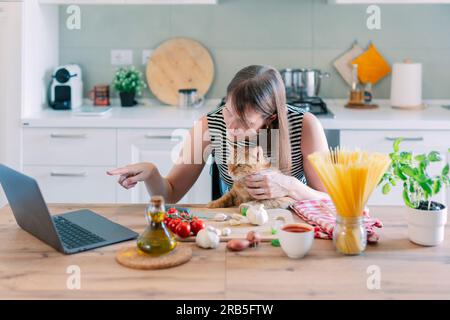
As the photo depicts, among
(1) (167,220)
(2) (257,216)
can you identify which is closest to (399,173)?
(2) (257,216)

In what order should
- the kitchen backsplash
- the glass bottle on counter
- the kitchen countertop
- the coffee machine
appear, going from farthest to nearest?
the kitchen backsplash → the glass bottle on counter → the coffee machine → the kitchen countertop

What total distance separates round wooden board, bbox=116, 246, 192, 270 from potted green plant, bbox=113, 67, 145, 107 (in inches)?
95.1

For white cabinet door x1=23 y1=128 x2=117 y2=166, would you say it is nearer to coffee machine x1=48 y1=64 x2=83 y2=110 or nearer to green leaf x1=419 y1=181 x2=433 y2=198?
coffee machine x1=48 y1=64 x2=83 y2=110

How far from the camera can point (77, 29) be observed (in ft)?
13.4

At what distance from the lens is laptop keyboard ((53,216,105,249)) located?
176 centimetres

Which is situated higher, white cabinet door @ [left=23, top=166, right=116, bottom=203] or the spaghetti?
the spaghetti

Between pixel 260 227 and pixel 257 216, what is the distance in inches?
1.2

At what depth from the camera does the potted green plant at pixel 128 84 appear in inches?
157

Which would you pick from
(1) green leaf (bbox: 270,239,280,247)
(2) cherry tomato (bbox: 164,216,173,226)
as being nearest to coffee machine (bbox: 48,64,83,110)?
(2) cherry tomato (bbox: 164,216,173,226)

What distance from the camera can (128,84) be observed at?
400 centimetres

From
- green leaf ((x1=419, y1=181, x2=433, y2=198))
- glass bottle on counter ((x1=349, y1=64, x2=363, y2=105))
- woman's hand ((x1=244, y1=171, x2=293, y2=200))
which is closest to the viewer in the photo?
green leaf ((x1=419, y1=181, x2=433, y2=198))

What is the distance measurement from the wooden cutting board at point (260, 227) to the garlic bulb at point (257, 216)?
1 centimetres
